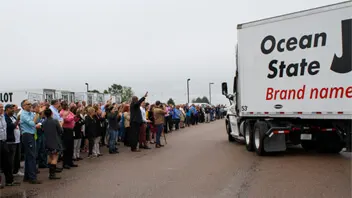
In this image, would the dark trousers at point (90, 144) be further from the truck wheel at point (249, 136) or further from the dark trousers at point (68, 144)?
the truck wheel at point (249, 136)

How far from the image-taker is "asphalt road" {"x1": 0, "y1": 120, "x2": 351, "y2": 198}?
22.9 feet

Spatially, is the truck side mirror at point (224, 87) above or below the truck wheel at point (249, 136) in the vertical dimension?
above

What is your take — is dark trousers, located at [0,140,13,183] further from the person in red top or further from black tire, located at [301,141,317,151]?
black tire, located at [301,141,317,151]

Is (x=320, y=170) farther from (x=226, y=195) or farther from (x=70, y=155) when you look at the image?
(x=70, y=155)

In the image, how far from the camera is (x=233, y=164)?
1016cm

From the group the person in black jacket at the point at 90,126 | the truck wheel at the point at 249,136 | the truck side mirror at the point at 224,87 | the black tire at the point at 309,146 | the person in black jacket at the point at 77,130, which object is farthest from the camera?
the truck side mirror at the point at 224,87

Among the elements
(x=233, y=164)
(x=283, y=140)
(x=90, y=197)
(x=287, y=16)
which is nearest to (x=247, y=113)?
(x=283, y=140)

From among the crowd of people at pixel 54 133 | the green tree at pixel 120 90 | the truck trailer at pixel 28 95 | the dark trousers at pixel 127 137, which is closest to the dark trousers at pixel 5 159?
the crowd of people at pixel 54 133

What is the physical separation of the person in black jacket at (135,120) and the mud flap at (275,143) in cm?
463

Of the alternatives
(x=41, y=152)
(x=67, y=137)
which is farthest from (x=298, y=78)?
(x=41, y=152)

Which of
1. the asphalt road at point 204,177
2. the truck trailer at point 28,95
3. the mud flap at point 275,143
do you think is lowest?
the asphalt road at point 204,177

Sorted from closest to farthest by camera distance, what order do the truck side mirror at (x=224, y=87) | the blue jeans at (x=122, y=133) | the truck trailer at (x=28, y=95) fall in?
the truck side mirror at (x=224, y=87)
the blue jeans at (x=122, y=133)
the truck trailer at (x=28, y=95)

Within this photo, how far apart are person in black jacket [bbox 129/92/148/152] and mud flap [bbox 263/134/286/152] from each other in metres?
4.63

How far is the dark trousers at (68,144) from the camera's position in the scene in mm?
10086
